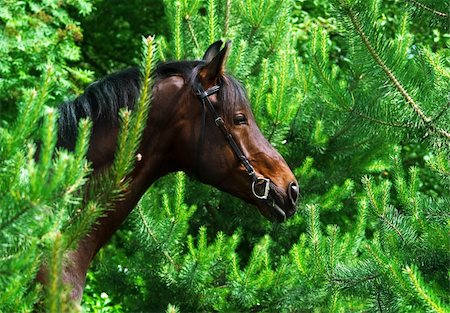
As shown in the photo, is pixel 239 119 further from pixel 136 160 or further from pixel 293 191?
pixel 136 160

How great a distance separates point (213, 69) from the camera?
147 inches

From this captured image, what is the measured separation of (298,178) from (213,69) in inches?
75.4

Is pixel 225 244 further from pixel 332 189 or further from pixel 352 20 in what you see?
pixel 352 20

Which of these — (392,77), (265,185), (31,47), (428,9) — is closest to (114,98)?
(265,185)

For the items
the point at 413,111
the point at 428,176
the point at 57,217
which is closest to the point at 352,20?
the point at 413,111

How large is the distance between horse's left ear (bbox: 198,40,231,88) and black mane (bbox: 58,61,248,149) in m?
0.03

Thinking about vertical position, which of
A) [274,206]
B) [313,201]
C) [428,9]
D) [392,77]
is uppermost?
[428,9]

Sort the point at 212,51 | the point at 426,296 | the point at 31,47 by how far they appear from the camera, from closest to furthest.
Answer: the point at 426,296 < the point at 212,51 < the point at 31,47

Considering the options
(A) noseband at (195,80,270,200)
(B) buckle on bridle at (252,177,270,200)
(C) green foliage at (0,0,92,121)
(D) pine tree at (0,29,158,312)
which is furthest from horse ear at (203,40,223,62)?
(C) green foliage at (0,0,92,121)

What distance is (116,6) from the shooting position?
10.9m

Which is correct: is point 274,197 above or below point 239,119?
below

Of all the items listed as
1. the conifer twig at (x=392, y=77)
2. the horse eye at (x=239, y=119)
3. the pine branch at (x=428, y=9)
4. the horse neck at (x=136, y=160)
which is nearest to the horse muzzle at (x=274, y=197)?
the horse eye at (x=239, y=119)

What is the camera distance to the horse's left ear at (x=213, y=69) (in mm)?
3709

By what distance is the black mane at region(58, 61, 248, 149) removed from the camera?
340 centimetres
